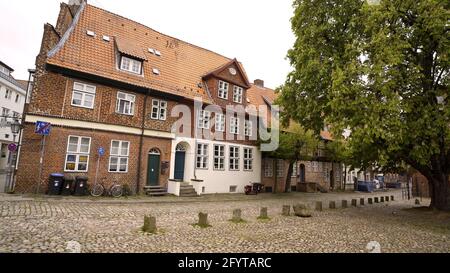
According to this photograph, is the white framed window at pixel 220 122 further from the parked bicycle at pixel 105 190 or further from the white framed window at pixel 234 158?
the parked bicycle at pixel 105 190

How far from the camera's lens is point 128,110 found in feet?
55.8

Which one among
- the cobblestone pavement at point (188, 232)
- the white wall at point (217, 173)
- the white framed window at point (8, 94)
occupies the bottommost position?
the cobblestone pavement at point (188, 232)

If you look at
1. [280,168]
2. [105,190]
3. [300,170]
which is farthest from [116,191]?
[300,170]

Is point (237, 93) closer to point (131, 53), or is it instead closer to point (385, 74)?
point (131, 53)

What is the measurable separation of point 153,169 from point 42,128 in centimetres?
675

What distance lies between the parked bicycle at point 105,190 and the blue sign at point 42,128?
12.5 feet

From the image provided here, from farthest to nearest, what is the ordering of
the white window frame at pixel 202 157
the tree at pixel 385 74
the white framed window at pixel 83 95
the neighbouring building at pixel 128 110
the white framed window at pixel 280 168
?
the white framed window at pixel 280 168
the white window frame at pixel 202 157
the white framed window at pixel 83 95
the neighbouring building at pixel 128 110
the tree at pixel 385 74

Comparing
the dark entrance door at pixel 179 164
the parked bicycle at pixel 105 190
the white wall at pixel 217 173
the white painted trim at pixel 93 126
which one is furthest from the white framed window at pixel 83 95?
the dark entrance door at pixel 179 164

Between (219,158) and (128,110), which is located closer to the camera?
(128,110)

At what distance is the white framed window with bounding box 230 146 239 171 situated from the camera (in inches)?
887

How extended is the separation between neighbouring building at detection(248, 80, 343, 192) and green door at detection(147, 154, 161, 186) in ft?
35.7

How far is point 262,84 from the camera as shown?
3203 centimetres

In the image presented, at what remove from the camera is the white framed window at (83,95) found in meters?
15.2

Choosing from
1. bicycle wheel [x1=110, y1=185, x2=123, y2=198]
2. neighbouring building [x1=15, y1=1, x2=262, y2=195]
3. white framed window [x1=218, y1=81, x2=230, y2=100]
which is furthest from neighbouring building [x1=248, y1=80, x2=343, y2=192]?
bicycle wheel [x1=110, y1=185, x2=123, y2=198]
